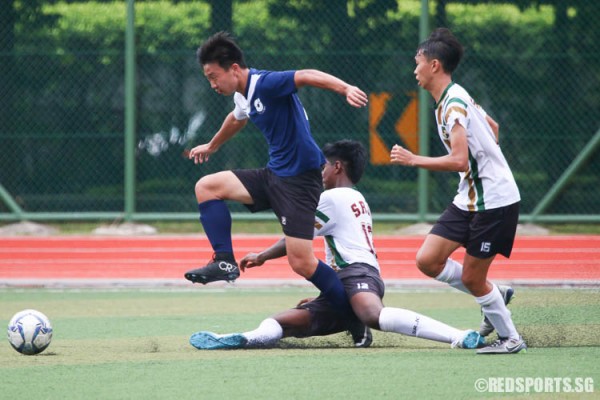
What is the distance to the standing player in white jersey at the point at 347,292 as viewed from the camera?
6418mm

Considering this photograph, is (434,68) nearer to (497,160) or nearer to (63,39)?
(497,160)

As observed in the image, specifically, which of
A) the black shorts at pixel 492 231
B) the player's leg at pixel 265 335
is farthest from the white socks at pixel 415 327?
the player's leg at pixel 265 335

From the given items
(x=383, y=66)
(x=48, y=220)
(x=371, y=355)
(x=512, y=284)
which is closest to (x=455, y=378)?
(x=371, y=355)

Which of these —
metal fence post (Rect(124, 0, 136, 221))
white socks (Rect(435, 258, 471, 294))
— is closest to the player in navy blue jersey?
white socks (Rect(435, 258, 471, 294))

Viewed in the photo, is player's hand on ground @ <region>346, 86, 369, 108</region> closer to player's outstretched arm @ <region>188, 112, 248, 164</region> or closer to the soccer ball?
player's outstretched arm @ <region>188, 112, 248, 164</region>

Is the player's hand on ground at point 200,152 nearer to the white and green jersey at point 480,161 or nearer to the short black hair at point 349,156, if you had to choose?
the short black hair at point 349,156

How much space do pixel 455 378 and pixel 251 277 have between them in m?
6.49

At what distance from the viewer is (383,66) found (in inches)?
560

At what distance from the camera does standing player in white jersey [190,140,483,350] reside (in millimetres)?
6418

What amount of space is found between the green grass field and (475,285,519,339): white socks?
0.21 meters

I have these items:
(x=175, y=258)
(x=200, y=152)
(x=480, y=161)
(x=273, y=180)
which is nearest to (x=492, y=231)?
(x=480, y=161)

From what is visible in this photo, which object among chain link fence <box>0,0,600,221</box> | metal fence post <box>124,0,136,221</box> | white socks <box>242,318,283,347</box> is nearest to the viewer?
white socks <box>242,318,283,347</box>

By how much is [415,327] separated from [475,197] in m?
0.87

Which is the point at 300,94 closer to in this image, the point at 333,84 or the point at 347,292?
the point at 347,292
